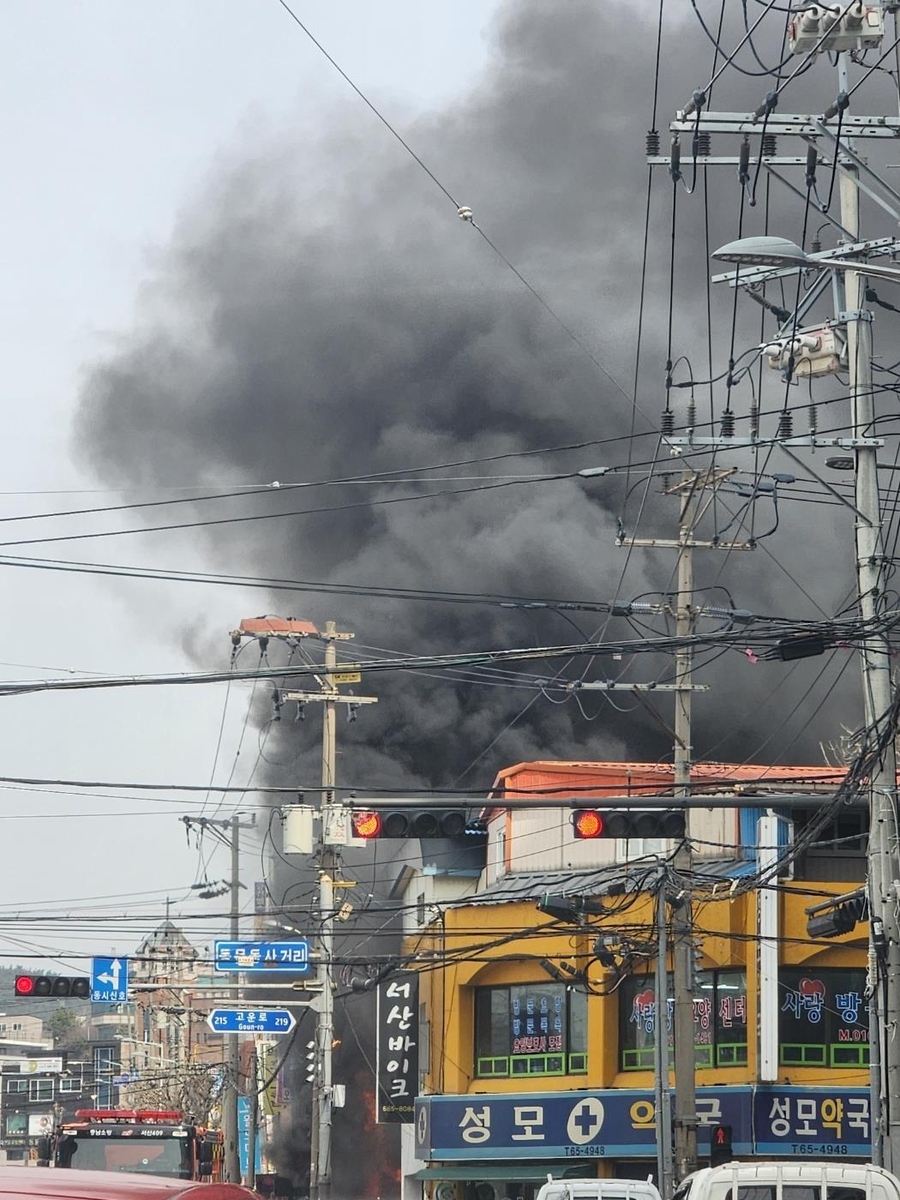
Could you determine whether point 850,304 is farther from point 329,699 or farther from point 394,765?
point 394,765

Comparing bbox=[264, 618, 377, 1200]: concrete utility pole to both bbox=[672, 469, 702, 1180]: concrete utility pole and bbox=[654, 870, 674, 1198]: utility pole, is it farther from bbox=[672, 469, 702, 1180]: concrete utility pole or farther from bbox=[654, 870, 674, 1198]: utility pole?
bbox=[672, 469, 702, 1180]: concrete utility pole

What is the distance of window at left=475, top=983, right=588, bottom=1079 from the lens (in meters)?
38.4

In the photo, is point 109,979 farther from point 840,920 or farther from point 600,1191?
point 600,1191

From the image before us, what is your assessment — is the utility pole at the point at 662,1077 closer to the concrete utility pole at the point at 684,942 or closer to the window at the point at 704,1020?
the concrete utility pole at the point at 684,942

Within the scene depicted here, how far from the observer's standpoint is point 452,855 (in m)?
48.1

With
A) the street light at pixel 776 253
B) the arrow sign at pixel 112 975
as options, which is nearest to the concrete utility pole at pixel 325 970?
the arrow sign at pixel 112 975

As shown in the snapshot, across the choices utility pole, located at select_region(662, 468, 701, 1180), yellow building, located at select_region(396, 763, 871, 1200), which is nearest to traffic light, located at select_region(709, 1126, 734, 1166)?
utility pole, located at select_region(662, 468, 701, 1180)

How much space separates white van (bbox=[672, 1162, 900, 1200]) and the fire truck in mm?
16132

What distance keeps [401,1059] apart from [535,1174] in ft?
15.8

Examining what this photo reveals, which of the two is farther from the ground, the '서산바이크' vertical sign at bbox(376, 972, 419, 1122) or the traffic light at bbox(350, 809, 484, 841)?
the traffic light at bbox(350, 809, 484, 841)

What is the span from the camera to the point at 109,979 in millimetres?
35469

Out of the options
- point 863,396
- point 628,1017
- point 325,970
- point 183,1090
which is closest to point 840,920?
point 863,396

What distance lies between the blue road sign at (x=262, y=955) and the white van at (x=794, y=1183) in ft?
63.0

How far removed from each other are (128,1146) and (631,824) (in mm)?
11034
